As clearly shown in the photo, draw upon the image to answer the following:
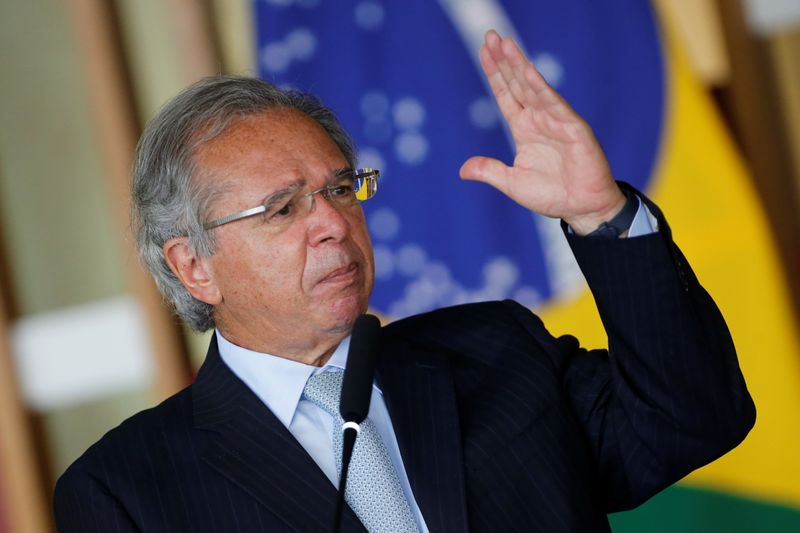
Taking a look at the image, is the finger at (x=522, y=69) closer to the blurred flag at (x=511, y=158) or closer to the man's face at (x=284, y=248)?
the man's face at (x=284, y=248)

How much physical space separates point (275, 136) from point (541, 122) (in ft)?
1.49

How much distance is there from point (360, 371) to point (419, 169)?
196cm

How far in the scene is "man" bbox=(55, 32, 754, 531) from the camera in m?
1.67

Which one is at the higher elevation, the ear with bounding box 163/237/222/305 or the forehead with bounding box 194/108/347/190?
the forehead with bounding box 194/108/347/190

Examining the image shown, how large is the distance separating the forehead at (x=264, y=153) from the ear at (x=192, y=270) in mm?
146

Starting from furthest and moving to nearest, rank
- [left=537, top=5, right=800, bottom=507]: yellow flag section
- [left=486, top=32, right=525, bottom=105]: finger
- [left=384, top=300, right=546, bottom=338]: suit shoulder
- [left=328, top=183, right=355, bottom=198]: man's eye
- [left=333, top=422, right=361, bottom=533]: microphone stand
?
[left=537, top=5, right=800, bottom=507]: yellow flag section
[left=384, top=300, right=546, bottom=338]: suit shoulder
[left=328, top=183, right=355, bottom=198]: man's eye
[left=486, top=32, right=525, bottom=105]: finger
[left=333, top=422, right=361, bottom=533]: microphone stand

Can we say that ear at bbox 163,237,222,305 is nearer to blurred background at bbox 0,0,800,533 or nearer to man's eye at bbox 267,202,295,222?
man's eye at bbox 267,202,295,222

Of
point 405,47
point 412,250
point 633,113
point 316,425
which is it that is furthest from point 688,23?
point 316,425

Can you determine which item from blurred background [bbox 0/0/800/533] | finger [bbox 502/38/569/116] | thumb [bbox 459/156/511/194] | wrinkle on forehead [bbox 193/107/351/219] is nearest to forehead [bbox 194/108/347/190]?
wrinkle on forehead [bbox 193/107/351/219]

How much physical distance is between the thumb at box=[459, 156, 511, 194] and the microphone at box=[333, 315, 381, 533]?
40 cm

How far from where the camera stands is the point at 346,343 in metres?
1.87

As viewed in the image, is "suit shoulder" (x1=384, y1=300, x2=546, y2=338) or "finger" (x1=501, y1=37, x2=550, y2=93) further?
"suit shoulder" (x1=384, y1=300, x2=546, y2=338)

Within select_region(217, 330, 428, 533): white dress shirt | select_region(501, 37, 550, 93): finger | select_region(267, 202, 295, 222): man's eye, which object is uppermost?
select_region(501, 37, 550, 93): finger

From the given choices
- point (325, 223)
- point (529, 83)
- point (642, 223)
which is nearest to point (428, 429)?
point (325, 223)
